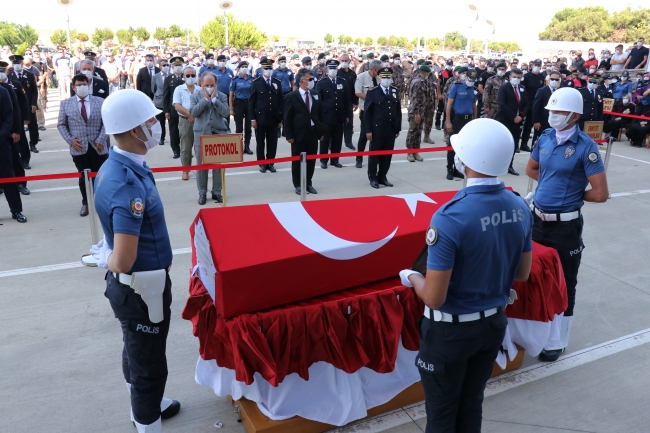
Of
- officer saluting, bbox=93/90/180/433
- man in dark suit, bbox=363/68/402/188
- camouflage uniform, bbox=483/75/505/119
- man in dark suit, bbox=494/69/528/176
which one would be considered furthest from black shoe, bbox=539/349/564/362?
camouflage uniform, bbox=483/75/505/119

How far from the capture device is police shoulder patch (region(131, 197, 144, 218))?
2531 mm

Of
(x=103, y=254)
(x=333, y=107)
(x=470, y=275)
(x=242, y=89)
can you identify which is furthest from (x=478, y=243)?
(x=242, y=89)

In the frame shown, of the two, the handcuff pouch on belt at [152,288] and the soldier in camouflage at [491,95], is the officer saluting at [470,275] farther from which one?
the soldier in camouflage at [491,95]

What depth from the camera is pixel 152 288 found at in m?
2.75

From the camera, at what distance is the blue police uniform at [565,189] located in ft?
12.8

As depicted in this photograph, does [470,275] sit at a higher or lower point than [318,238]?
higher

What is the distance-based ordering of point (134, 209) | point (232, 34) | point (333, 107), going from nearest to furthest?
point (134, 209) < point (333, 107) < point (232, 34)

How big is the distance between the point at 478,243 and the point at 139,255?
1651mm

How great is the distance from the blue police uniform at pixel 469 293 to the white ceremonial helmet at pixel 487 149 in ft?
0.22

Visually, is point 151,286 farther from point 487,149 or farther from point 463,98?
point 463,98

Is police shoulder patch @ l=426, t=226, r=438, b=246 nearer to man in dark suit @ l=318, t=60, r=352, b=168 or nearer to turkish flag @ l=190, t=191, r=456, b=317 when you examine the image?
turkish flag @ l=190, t=191, r=456, b=317

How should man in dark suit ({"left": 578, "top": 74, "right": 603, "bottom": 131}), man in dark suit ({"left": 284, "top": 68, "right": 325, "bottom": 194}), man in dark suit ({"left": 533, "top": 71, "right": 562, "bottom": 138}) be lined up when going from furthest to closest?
1. man in dark suit ({"left": 578, "top": 74, "right": 603, "bottom": 131})
2. man in dark suit ({"left": 533, "top": 71, "right": 562, "bottom": 138})
3. man in dark suit ({"left": 284, "top": 68, "right": 325, "bottom": 194})

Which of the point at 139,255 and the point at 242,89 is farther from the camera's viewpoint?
the point at 242,89

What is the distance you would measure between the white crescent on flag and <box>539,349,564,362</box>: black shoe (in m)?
1.72
